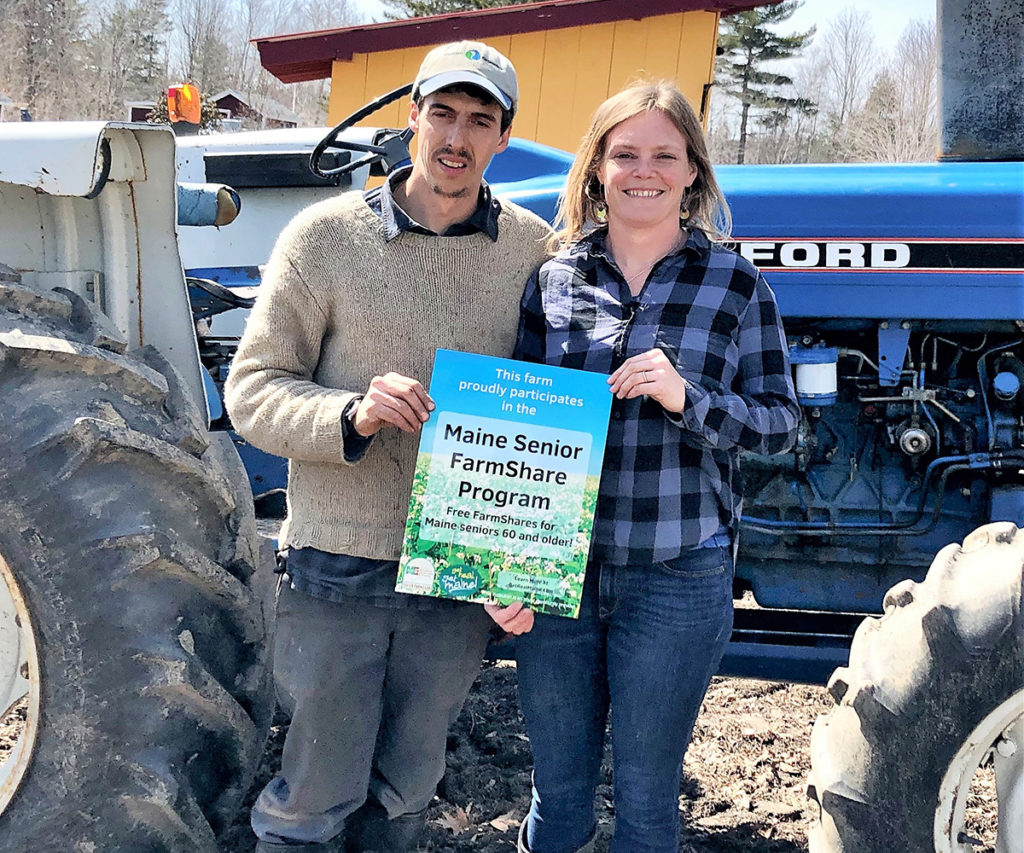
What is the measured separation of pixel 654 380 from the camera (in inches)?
67.8

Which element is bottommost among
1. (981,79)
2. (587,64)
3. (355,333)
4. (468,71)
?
(355,333)

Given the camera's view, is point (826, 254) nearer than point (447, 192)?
No

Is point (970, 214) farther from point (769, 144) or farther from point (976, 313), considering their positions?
point (769, 144)

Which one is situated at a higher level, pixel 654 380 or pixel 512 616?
pixel 654 380

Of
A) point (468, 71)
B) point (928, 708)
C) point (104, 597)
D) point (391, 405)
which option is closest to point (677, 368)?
point (391, 405)

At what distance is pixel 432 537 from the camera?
1.83 m

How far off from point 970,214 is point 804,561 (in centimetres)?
95

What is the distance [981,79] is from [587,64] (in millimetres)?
7190

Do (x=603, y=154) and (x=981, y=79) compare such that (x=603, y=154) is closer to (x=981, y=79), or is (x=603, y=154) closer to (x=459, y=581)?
(x=459, y=581)

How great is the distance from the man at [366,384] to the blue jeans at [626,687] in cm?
14

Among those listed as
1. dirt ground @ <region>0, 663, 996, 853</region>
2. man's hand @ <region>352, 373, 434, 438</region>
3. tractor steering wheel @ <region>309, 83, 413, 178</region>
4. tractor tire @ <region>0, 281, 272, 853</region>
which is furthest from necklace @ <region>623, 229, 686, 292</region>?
dirt ground @ <region>0, 663, 996, 853</region>

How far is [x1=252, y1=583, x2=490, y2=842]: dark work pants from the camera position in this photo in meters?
1.91

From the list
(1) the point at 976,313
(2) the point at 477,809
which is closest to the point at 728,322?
(1) the point at 976,313

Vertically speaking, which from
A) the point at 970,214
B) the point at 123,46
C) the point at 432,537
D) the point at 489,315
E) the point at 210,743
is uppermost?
the point at 123,46
